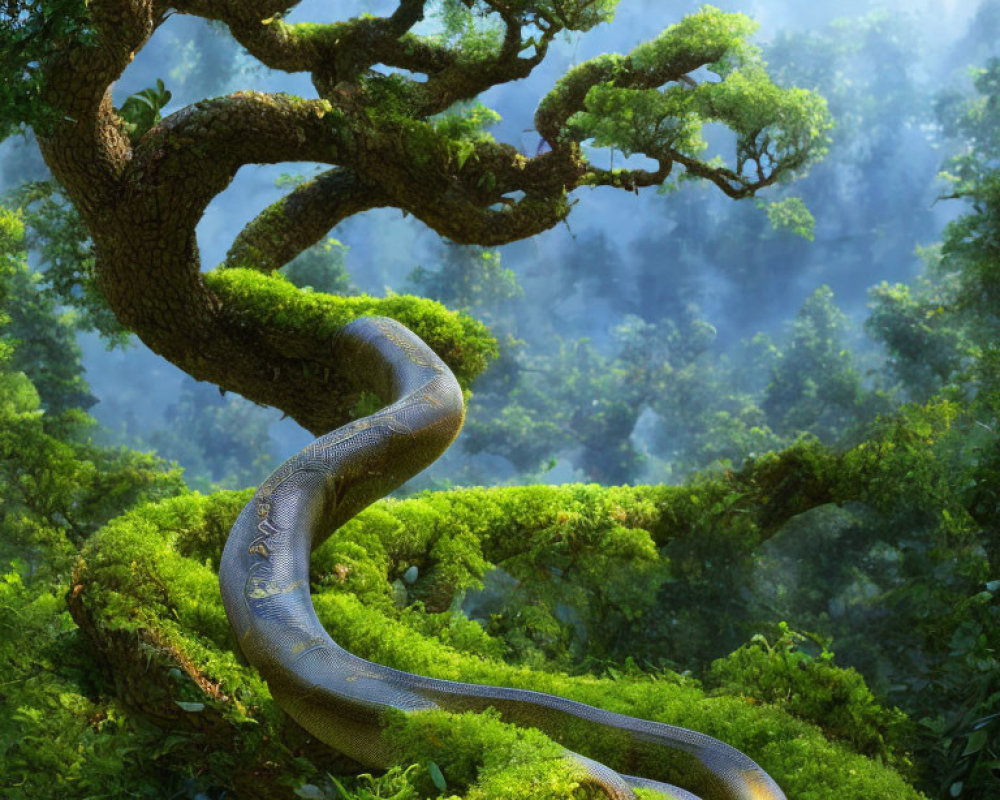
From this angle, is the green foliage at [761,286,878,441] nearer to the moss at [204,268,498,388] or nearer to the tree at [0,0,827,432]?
the tree at [0,0,827,432]

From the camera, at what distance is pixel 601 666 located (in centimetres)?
384

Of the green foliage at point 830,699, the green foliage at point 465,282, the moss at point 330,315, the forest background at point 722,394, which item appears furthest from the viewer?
the green foliage at point 465,282

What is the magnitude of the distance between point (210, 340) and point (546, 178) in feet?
6.29

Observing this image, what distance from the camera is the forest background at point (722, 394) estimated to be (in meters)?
3.02

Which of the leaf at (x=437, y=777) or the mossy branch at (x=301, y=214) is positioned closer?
the leaf at (x=437, y=777)

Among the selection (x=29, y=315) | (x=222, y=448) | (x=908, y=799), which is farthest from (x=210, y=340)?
(x=222, y=448)

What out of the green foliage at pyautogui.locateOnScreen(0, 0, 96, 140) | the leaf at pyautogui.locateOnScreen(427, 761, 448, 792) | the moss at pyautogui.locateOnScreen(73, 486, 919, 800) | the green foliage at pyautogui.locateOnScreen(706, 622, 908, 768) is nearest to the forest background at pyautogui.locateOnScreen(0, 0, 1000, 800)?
the green foliage at pyautogui.locateOnScreen(706, 622, 908, 768)

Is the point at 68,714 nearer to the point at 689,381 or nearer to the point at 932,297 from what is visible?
the point at 932,297

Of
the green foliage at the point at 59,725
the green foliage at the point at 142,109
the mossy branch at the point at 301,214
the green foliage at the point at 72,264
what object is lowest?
the green foliage at the point at 59,725

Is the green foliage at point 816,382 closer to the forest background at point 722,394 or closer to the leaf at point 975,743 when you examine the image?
the forest background at point 722,394

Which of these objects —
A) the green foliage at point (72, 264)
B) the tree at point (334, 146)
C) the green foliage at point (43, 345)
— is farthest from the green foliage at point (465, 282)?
the tree at point (334, 146)

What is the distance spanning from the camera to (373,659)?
240 cm

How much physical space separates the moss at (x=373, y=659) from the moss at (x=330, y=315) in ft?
2.94

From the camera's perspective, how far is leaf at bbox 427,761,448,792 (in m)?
1.49
